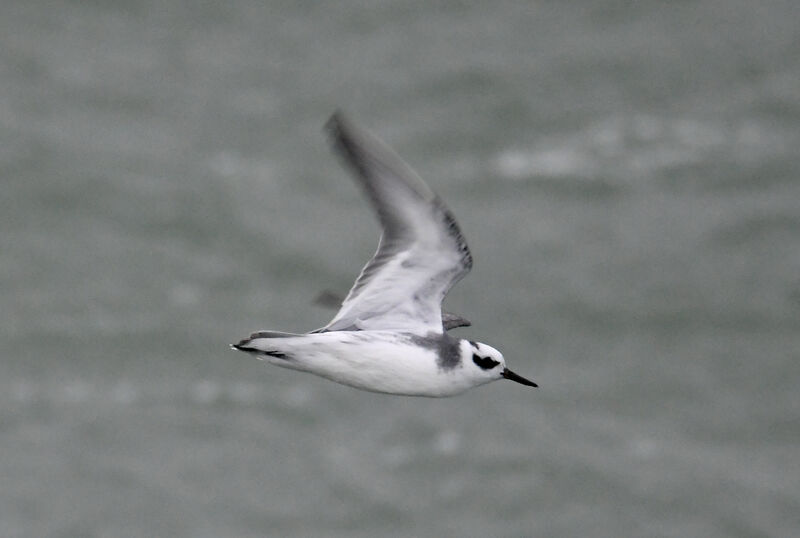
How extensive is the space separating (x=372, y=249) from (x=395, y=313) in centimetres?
2585

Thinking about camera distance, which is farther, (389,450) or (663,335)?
(663,335)

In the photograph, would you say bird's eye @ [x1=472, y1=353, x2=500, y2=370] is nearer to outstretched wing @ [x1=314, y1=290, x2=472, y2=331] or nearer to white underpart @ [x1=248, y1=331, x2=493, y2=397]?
white underpart @ [x1=248, y1=331, x2=493, y2=397]

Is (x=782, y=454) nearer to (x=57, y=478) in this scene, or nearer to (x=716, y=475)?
(x=716, y=475)

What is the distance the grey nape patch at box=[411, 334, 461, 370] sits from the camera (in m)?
13.8

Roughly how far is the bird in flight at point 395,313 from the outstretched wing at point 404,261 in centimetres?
1

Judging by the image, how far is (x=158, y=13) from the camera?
160 ft

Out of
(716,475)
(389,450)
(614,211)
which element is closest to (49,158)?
(389,450)

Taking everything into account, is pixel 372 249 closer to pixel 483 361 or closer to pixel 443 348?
pixel 483 361

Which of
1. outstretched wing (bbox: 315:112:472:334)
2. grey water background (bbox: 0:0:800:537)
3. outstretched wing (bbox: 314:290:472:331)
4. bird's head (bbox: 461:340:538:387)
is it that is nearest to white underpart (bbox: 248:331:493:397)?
bird's head (bbox: 461:340:538:387)

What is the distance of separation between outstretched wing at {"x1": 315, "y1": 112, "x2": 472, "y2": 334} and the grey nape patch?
167 mm

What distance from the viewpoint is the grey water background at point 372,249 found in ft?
123

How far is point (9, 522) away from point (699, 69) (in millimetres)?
30268

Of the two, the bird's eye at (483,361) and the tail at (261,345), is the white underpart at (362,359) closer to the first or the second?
the tail at (261,345)

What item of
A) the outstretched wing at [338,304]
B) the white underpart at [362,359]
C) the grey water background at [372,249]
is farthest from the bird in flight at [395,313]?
the grey water background at [372,249]
